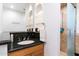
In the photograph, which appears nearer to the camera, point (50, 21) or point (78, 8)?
point (78, 8)

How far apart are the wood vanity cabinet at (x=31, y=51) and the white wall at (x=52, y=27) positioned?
93 mm

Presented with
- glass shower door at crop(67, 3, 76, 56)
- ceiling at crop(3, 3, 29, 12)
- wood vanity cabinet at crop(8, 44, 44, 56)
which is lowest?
wood vanity cabinet at crop(8, 44, 44, 56)

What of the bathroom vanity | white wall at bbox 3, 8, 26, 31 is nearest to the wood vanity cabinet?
the bathroom vanity

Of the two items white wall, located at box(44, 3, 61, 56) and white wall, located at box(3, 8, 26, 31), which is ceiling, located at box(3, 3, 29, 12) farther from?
white wall, located at box(44, 3, 61, 56)

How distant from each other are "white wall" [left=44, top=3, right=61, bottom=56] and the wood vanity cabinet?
0.31 ft

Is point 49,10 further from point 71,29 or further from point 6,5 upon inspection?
point 6,5

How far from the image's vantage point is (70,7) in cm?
108

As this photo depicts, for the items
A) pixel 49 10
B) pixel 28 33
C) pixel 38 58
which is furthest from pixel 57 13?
pixel 38 58

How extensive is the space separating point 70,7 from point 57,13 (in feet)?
0.51

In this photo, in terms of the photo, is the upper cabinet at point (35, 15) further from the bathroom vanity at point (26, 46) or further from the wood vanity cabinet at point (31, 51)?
the wood vanity cabinet at point (31, 51)

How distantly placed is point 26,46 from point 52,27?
1.26 ft

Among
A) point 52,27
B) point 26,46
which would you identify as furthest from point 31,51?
point 52,27

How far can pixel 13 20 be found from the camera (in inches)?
40.8

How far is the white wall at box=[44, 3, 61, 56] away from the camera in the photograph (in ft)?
3.62
